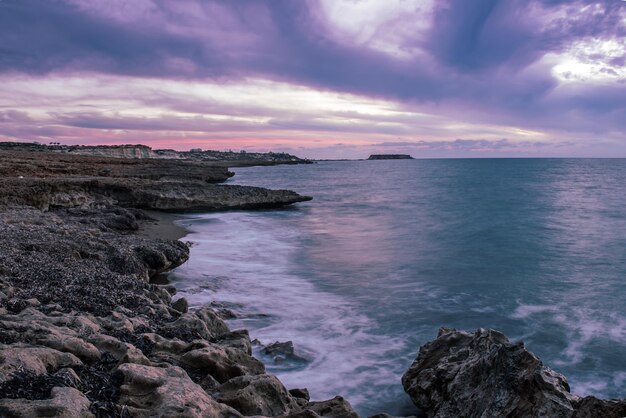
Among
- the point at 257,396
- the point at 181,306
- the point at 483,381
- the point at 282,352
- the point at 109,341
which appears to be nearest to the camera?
the point at 257,396

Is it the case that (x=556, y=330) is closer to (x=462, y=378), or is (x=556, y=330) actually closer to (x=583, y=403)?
(x=462, y=378)

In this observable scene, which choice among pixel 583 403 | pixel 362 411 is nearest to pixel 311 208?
pixel 362 411

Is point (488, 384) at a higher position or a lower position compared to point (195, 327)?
higher

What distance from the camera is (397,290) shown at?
1480cm

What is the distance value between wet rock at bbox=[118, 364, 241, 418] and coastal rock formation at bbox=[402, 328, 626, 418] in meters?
2.69

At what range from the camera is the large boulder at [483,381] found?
496 centimetres

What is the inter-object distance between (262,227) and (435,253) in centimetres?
948

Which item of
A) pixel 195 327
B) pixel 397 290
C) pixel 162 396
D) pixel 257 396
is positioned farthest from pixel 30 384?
pixel 397 290

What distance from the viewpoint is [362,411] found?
7.56 metres

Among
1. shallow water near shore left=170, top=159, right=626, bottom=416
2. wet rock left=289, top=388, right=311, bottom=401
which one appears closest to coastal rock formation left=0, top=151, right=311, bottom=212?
shallow water near shore left=170, top=159, right=626, bottom=416

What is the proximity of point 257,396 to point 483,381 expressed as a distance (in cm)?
258

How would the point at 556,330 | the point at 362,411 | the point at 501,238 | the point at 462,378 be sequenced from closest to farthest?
the point at 462,378, the point at 362,411, the point at 556,330, the point at 501,238

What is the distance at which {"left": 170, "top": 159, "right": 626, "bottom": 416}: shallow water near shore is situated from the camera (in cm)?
916

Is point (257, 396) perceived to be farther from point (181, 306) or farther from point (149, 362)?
point (181, 306)
